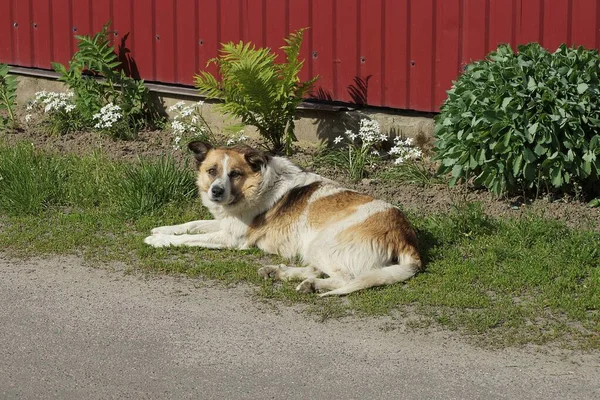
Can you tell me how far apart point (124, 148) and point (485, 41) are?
13.3 ft

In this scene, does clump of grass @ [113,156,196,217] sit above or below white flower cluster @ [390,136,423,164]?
below

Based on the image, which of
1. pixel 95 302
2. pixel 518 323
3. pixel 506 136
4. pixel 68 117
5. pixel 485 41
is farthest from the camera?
pixel 68 117

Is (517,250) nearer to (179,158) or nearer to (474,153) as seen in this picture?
(474,153)

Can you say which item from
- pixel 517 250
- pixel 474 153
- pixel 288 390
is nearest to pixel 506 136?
pixel 474 153

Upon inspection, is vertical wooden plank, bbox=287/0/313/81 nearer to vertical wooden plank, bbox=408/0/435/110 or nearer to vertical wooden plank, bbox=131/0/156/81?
vertical wooden plank, bbox=408/0/435/110

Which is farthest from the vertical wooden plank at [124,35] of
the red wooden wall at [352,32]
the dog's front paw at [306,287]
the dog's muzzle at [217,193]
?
the dog's front paw at [306,287]

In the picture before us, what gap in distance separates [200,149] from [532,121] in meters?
2.75

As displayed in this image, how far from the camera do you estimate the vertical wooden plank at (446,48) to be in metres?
9.62

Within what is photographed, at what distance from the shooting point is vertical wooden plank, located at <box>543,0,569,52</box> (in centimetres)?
903

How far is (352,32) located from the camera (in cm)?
1028

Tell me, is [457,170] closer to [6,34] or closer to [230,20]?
[230,20]

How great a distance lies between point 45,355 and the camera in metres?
5.92

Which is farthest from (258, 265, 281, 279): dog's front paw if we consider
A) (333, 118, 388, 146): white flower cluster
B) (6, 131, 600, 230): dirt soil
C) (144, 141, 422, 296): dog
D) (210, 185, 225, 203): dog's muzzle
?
(333, 118, 388, 146): white flower cluster

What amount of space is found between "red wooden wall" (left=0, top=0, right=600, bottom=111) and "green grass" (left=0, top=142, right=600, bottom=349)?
1895 mm
